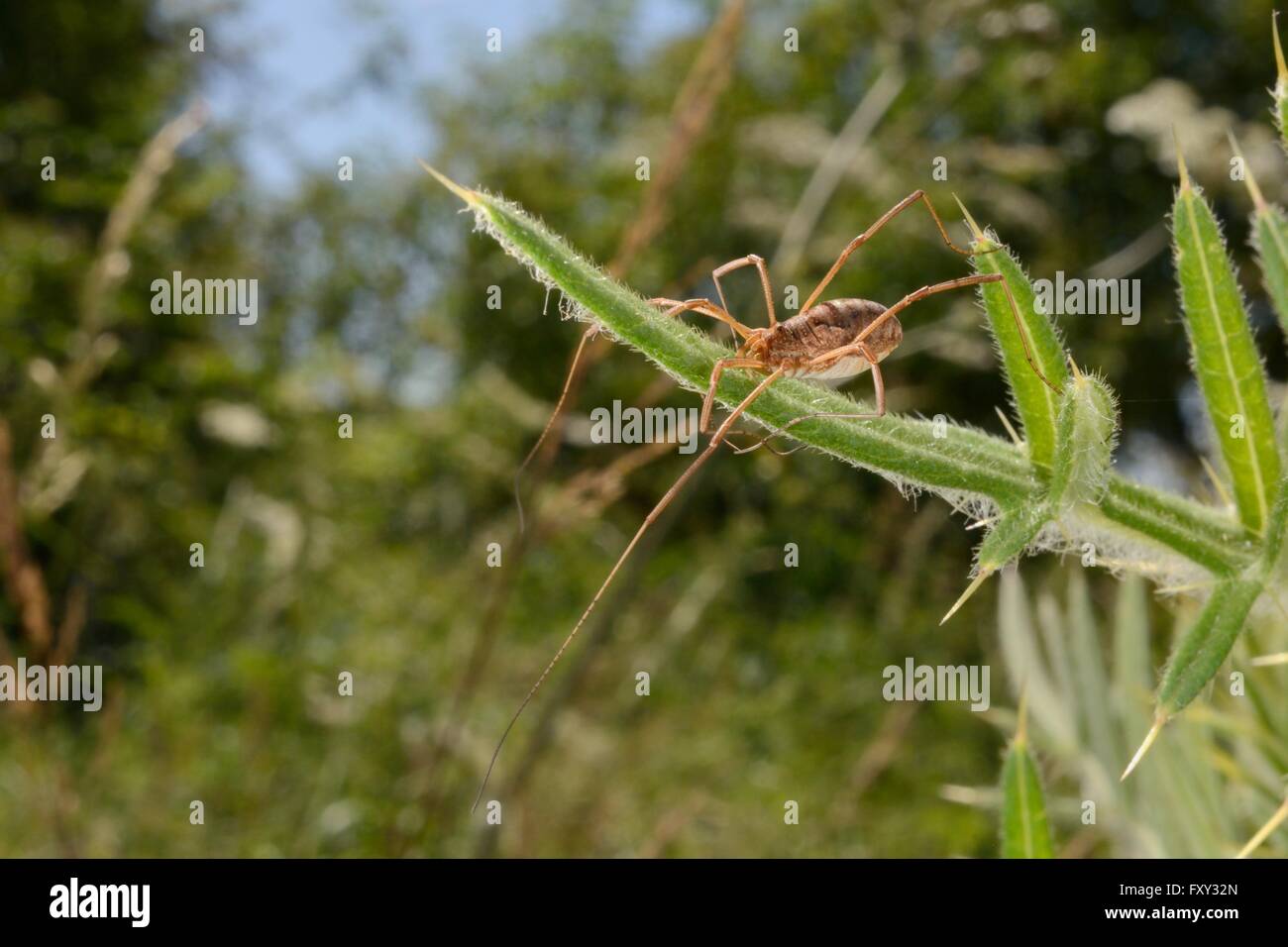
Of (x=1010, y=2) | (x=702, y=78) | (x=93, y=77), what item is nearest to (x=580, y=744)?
(x=702, y=78)

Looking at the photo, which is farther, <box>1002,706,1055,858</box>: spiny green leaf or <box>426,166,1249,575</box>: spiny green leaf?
<box>1002,706,1055,858</box>: spiny green leaf

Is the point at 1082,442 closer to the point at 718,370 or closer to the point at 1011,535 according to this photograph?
the point at 1011,535

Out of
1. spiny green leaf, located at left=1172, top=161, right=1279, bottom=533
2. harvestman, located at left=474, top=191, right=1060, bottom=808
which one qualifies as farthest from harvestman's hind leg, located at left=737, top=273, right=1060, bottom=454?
spiny green leaf, located at left=1172, top=161, right=1279, bottom=533

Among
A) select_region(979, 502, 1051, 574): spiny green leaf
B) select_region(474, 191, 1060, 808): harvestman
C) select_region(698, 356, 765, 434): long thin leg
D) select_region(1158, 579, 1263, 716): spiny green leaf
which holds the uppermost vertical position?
select_region(474, 191, 1060, 808): harvestman

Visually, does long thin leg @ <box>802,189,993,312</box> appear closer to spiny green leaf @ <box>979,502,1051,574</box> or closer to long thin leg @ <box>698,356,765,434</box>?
long thin leg @ <box>698,356,765,434</box>

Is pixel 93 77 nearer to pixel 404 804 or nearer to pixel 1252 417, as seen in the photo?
pixel 404 804

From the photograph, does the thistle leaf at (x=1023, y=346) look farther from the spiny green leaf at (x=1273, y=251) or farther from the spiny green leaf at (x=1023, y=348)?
the spiny green leaf at (x=1273, y=251)
